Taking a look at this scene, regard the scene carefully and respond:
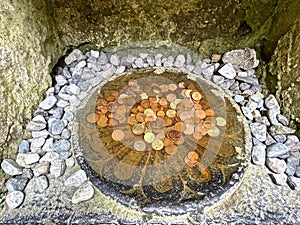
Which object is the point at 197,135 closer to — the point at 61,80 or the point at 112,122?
the point at 112,122

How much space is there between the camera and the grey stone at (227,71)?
3.80 ft

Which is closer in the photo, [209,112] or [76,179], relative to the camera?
[76,179]

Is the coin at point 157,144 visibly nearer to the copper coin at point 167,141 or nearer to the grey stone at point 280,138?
the copper coin at point 167,141

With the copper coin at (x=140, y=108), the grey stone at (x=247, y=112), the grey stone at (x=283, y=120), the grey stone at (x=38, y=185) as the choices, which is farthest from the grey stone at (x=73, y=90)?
the grey stone at (x=283, y=120)

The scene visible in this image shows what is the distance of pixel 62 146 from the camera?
96 cm

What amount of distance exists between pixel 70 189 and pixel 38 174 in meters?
0.10

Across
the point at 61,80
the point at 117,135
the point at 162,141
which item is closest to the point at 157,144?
the point at 162,141

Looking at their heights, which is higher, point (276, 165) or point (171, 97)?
point (171, 97)

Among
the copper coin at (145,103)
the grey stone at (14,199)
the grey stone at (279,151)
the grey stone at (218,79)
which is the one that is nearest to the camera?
the grey stone at (14,199)

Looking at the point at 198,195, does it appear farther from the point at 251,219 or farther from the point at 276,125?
the point at 276,125

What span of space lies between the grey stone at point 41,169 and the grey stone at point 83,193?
115 millimetres

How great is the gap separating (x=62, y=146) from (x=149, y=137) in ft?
0.82

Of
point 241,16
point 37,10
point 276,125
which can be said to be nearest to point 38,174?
point 37,10

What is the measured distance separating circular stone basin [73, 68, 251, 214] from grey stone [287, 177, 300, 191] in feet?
0.40
